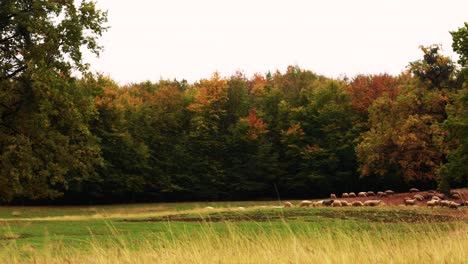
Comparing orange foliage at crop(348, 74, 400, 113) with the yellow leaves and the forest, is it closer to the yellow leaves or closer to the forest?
the forest

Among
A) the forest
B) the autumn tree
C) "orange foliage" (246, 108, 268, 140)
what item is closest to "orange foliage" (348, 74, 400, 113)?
the forest

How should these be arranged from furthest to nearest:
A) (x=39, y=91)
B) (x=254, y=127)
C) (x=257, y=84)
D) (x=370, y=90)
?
1. (x=257, y=84)
2. (x=370, y=90)
3. (x=254, y=127)
4. (x=39, y=91)

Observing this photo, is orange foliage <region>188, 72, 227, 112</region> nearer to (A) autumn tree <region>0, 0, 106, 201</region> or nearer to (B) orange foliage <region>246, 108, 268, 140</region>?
(B) orange foliage <region>246, 108, 268, 140</region>

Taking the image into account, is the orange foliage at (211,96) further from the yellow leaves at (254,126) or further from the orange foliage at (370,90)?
the orange foliage at (370,90)

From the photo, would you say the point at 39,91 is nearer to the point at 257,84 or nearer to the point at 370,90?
the point at 370,90

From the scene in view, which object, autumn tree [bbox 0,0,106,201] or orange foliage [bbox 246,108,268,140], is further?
orange foliage [bbox 246,108,268,140]

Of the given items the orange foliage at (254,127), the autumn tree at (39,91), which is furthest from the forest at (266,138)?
the autumn tree at (39,91)

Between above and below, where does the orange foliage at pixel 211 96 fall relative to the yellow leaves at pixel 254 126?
above

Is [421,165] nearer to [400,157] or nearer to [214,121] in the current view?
[400,157]

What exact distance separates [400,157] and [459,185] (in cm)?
1575

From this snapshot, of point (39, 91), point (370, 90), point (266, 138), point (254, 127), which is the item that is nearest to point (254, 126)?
A: point (254, 127)

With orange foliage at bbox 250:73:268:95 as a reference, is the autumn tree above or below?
below

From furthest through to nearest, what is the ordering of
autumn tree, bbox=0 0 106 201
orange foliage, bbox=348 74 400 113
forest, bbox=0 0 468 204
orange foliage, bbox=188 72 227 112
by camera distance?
1. orange foliage, bbox=188 72 227 112
2. orange foliage, bbox=348 74 400 113
3. forest, bbox=0 0 468 204
4. autumn tree, bbox=0 0 106 201

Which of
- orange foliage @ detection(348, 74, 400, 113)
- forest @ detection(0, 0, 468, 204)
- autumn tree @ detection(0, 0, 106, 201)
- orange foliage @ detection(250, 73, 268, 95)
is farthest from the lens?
orange foliage @ detection(250, 73, 268, 95)
